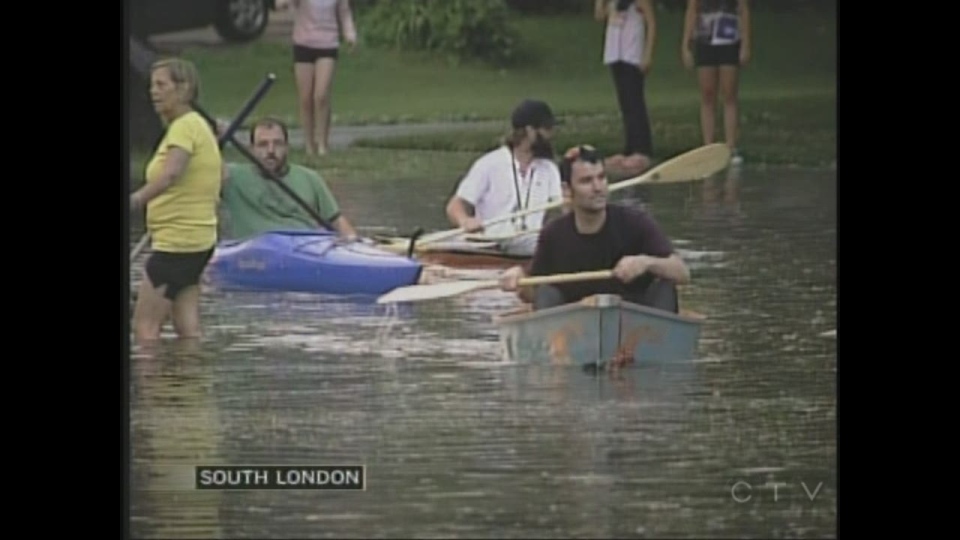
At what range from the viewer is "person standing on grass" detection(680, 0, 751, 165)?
1306 centimetres

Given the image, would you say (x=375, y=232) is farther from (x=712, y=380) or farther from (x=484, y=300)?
(x=712, y=380)

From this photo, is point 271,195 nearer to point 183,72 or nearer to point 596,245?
point 183,72

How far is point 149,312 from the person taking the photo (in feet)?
42.9

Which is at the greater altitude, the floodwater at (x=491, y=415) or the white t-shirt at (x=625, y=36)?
the white t-shirt at (x=625, y=36)

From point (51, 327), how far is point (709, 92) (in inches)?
110

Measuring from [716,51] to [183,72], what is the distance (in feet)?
6.98

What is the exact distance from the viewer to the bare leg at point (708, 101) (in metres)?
13.1

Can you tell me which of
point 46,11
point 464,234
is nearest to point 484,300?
point 464,234

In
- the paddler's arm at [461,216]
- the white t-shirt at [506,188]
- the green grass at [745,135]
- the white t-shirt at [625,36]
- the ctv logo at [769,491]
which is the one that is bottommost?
the ctv logo at [769,491]

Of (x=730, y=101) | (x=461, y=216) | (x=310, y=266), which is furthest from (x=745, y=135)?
(x=310, y=266)

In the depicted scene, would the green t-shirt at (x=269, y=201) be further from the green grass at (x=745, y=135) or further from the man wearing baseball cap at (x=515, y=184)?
the man wearing baseball cap at (x=515, y=184)

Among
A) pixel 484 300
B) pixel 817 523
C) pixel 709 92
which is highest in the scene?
pixel 709 92

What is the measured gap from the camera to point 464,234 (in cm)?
1310

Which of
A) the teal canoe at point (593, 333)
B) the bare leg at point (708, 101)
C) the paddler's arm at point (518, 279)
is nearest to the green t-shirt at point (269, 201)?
the paddler's arm at point (518, 279)
